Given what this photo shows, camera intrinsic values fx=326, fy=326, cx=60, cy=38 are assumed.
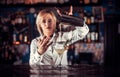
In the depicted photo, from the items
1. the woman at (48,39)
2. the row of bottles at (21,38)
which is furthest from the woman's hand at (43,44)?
the row of bottles at (21,38)

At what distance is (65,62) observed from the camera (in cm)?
757

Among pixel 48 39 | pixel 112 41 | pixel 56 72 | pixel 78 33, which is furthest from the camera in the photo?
pixel 48 39

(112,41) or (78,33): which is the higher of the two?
(78,33)

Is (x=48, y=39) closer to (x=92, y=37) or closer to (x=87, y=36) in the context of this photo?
(x=87, y=36)

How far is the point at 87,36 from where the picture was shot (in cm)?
749

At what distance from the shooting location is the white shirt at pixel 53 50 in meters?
7.56

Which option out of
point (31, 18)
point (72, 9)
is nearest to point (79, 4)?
point (72, 9)

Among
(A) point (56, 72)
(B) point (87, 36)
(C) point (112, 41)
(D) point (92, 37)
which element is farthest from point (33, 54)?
(A) point (56, 72)

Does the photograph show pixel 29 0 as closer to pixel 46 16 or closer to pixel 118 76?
pixel 46 16

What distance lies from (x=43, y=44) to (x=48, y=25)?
0.47m

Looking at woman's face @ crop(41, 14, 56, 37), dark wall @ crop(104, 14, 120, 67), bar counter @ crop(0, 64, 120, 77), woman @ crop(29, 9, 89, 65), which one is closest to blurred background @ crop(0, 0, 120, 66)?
dark wall @ crop(104, 14, 120, 67)

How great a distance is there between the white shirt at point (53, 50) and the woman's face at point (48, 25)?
0.15 m

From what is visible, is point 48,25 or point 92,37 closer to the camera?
point 92,37

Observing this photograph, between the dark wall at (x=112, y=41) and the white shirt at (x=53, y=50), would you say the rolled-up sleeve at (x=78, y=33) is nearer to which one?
the white shirt at (x=53, y=50)
